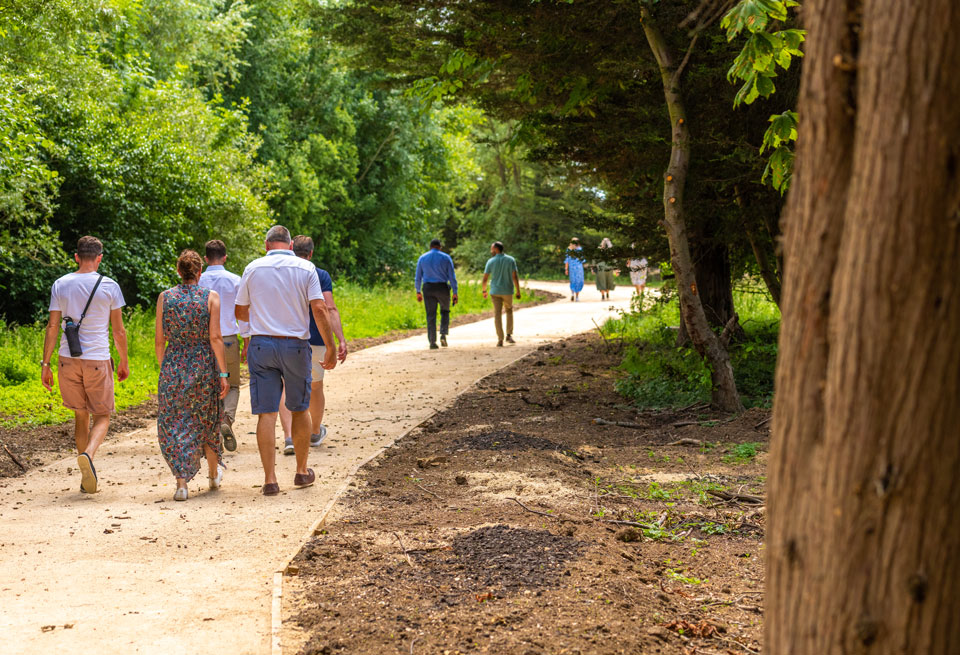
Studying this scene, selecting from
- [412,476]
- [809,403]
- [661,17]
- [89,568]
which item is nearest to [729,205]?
[661,17]

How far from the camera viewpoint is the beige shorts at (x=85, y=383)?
766cm

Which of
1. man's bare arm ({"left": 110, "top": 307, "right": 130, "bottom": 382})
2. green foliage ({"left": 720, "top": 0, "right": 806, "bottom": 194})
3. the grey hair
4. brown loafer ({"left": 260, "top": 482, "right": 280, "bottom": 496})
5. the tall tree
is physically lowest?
brown loafer ({"left": 260, "top": 482, "right": 280, "bottom": 496})

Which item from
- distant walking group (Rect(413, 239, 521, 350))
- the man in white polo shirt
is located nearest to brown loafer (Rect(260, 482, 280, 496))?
the man in white polo shirt

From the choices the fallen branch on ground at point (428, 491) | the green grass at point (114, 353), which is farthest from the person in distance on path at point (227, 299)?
the green grass at point (114, 353)

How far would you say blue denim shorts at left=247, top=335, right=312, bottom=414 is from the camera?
7281 mm

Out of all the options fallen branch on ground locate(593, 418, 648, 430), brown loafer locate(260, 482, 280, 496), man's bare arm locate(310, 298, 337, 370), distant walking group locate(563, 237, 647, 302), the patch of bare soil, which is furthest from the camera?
the patch of bare soil

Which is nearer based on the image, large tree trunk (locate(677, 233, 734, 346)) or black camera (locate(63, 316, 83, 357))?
black camera (locate(63, 316, 83, 357))

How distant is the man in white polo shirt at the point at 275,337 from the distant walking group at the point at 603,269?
18.6 feet

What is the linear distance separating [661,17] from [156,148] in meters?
12.3

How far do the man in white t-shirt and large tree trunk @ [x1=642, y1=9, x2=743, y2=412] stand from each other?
17.7 feet

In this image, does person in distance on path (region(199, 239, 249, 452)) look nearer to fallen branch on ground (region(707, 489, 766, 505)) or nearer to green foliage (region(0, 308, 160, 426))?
green foliage (region(0, 308, 160, 426))

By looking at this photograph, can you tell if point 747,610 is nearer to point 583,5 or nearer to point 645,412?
point 645,412

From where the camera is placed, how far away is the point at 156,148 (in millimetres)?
18625

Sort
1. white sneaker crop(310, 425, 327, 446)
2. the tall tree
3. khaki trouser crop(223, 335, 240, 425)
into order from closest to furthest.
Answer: white sneaker crop(310, 425, 327, 446)
khaki trouser crop(223, 335, 240, 425)
the tall tree
